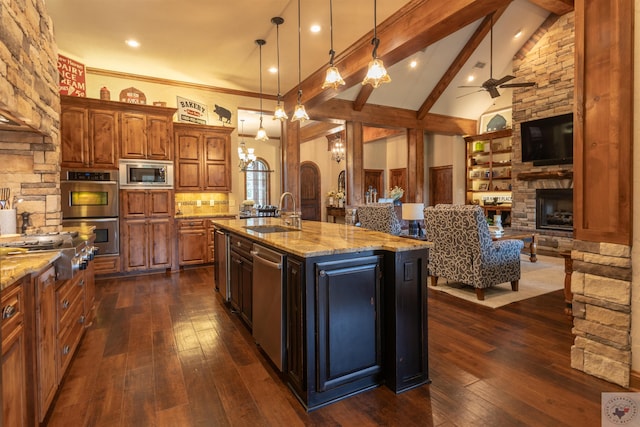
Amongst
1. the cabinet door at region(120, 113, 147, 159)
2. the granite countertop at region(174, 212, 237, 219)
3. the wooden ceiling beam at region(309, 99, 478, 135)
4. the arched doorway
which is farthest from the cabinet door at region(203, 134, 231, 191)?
the arched doorway

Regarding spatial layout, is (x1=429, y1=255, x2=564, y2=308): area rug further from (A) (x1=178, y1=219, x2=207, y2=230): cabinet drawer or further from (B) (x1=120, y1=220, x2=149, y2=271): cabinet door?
(B) (x1=120, y1=220, x2=149, y2=271): cabinet door

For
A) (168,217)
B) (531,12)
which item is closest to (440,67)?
(531,12)

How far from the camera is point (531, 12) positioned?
6.76 meters

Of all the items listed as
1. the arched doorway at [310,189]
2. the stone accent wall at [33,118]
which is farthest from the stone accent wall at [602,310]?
the arched doorway at [310,189]

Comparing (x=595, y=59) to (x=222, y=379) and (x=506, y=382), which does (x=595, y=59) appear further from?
(x=222, y=379)

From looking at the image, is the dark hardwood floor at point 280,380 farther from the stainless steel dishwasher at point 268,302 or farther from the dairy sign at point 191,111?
A: the dairy sign at point 191,111

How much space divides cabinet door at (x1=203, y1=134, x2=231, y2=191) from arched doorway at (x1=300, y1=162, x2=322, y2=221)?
6080 millimetres

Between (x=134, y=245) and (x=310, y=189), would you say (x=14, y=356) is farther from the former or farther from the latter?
(x=310, y=189)

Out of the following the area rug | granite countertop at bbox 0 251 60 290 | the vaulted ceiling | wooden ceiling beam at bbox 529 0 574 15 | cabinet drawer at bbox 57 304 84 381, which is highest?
wooden ceiling beam at bbox 529 0 574 15

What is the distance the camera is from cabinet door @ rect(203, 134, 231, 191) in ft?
19.8

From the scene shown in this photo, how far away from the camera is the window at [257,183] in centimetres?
1199

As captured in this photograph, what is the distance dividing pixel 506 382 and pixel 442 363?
42 centimetres

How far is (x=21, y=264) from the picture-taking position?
5.24 feet

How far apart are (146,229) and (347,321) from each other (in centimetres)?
440
